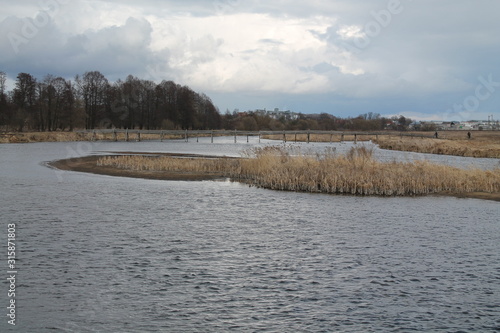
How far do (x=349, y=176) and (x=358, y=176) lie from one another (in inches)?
22.9

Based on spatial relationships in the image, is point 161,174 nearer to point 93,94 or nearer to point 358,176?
point 358,176

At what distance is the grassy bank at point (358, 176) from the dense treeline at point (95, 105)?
8379 centimetres

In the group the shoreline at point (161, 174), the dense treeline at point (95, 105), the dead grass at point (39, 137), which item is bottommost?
A: the shoreline at point (161, 174)

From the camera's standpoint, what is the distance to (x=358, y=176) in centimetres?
3148

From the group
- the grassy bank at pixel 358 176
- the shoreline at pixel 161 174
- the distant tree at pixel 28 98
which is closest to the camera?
the grassy bank at pixel 358 176

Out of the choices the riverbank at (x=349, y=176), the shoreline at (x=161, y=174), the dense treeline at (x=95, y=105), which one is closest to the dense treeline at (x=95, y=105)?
the dense treeline at (x=95, y=105)

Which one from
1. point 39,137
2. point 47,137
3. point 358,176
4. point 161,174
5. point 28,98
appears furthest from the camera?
point 28,98

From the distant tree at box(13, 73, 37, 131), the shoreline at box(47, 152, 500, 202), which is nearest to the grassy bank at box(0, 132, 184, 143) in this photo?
the distant tree at box(13, 73, 37, 131)

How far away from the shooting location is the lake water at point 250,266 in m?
11.5

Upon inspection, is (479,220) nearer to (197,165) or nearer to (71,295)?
(71,295)

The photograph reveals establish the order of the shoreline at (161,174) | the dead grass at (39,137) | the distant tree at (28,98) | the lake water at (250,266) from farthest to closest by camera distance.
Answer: the distant tree at (28,98)
the dead grass at (39,137)
the shoreline at (161,174)
the lake water at (250,266)

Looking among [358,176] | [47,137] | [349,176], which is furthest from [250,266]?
[47,137]

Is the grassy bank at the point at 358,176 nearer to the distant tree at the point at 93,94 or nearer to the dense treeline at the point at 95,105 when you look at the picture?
the dense treeline at the point at 95,105

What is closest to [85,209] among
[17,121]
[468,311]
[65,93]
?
[468,311]
